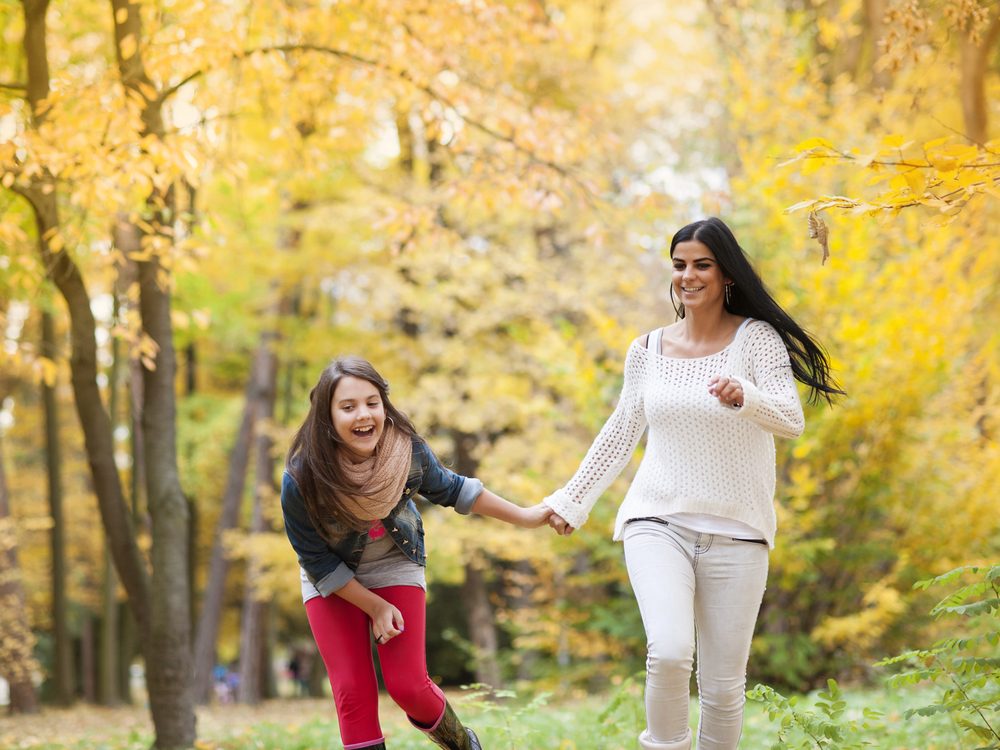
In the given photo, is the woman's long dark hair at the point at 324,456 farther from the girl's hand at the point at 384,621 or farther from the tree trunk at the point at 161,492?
the tree trunk at the point at 161,492

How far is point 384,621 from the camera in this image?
12.4ft

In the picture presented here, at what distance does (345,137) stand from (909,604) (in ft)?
22.6

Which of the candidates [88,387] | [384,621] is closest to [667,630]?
[384,621]

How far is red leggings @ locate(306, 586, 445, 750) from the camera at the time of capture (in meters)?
3.78

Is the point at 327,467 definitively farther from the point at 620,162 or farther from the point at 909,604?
the point at 620,162

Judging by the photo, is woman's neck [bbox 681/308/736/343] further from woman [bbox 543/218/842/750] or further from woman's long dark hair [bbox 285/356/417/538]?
woman's long dark hair [bbox 285/356/417/538]

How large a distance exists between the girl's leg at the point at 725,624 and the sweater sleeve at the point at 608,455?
2.15 ft

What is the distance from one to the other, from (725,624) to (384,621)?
4.00 feet

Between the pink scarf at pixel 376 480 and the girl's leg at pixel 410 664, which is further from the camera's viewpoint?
the girl's leg at pixel 410 664

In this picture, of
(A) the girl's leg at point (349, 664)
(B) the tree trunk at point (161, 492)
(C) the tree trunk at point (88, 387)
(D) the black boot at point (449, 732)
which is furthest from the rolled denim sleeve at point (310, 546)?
(C) the tree trunk at point (88, 387)

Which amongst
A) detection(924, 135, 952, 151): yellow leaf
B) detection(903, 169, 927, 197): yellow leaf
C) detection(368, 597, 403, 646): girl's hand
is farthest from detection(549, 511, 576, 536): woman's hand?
detection(924, 135, 952, 151): yellow leaf

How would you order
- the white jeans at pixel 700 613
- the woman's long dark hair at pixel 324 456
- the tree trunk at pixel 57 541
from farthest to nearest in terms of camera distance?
the tree trunk at pixel 57 541
the woman's long dark hair at pixel 324 456
the white jeans at pixel 700 613

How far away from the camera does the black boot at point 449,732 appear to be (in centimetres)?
396

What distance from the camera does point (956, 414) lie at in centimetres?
1051
